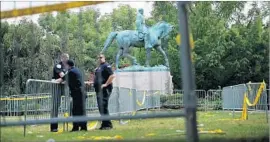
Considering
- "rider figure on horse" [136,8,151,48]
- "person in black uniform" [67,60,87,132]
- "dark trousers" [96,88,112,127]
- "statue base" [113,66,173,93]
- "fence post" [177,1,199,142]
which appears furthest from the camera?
"rider figure on horse" [136,8,151,48]

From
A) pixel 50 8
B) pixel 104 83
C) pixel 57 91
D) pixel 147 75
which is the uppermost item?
pixel 50 8

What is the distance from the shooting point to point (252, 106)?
44.0 feet

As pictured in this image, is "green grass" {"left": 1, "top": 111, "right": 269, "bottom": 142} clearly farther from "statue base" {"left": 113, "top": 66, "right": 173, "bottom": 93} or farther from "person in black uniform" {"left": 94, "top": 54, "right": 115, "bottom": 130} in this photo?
"statue base" {"left": 113, "top": 66, "right": 173, "bottom": 93}

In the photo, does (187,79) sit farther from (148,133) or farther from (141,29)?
(141,29)

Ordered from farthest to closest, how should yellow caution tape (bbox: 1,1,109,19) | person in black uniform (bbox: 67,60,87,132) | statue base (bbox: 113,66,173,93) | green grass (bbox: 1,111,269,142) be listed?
1. statue base (bbox: 113,66,173,93)
2. person in black uniform (bbox: 67,60,87,132)
3. green grass (bbox: 1,111,269,142)
4. yellow caution tape (bbox: 1,1,109,19)

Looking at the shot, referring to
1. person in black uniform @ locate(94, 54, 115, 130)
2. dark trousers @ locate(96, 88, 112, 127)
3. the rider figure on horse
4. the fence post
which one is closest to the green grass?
dark trousers @ locate(96, 88, 112, 127)

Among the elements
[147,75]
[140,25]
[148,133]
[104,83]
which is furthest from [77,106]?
[140,25]

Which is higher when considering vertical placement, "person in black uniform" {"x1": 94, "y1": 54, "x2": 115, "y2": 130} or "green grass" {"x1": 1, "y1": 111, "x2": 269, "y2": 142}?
"person in black uniform" {"x1": 94, "y1": 54, "x2": 115, "y2": 130}

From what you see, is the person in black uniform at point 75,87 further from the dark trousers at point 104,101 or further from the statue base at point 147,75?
the statue base at point 147,75

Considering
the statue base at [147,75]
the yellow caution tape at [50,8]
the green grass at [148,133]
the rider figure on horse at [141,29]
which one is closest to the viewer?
the yellow caution tape at [50,8]

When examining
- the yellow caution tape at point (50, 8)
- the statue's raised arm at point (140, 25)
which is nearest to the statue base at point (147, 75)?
the statue's raised arm at point (140, 25)

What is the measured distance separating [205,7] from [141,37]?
18.0 meters

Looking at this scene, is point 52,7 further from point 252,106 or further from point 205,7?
point 205,7

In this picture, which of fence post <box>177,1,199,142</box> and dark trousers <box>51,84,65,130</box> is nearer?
fence post <box>177,1,199,142</box>
